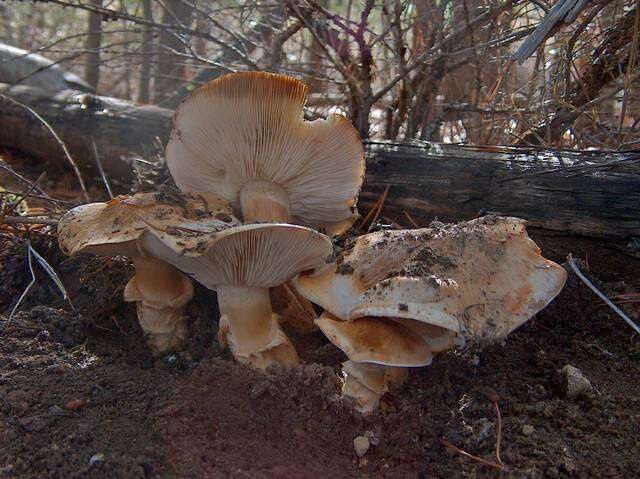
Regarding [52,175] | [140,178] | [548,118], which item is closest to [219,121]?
[140,178]

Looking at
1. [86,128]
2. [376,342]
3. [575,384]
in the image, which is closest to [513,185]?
[575,384]

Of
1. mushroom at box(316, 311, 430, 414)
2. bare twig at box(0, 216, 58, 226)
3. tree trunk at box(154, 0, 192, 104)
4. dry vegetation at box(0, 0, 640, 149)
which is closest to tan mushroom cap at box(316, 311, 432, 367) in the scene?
mushroom at box(316, 311, 430, 414)

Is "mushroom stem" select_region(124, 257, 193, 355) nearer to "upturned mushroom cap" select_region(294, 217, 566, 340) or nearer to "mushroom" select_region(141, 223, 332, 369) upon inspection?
"mushroom" select_region(141, 223, 332, 369)

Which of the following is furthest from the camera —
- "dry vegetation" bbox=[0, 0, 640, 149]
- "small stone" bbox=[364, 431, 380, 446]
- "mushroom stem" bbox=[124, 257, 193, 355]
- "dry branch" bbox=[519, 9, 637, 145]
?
"dry vegetation" bbox=[0, 0, 640, 149]

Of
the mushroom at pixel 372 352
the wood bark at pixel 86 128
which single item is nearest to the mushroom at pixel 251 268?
the mushroom at pixel 372 352

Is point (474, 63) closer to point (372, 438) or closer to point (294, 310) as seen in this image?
point (294, 310)

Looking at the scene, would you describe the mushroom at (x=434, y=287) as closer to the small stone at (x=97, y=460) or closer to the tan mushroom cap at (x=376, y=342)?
the tan mushroom cap at (x=376, y=342)
